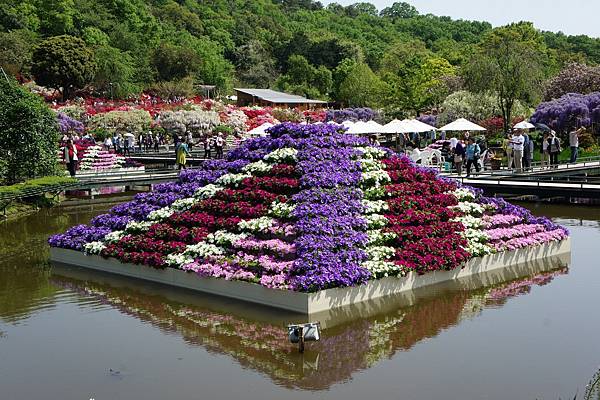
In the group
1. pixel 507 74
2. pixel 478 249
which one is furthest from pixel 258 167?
pixel 507 74

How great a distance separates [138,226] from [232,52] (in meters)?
103

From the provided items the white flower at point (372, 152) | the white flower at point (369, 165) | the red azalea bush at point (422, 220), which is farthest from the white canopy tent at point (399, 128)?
the white flower at point (369, 165)

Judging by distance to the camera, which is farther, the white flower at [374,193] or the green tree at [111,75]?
the green tree at [111,75]

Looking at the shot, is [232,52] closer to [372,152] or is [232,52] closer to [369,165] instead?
[372,152]

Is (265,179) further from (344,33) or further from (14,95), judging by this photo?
(344,33)

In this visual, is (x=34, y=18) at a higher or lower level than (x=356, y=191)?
higher

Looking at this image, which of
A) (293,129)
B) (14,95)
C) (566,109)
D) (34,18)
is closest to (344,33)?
(34,18)

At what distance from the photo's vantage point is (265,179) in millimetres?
17344

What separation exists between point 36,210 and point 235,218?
50.1 ft

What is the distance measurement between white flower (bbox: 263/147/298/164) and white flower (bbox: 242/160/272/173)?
0.16 meters

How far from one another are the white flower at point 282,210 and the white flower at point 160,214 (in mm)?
2943

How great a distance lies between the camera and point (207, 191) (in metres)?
18.1

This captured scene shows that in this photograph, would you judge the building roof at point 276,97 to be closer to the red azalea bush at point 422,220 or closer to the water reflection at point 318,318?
the red azalea bush at point 422,220

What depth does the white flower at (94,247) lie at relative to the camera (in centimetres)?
1781
